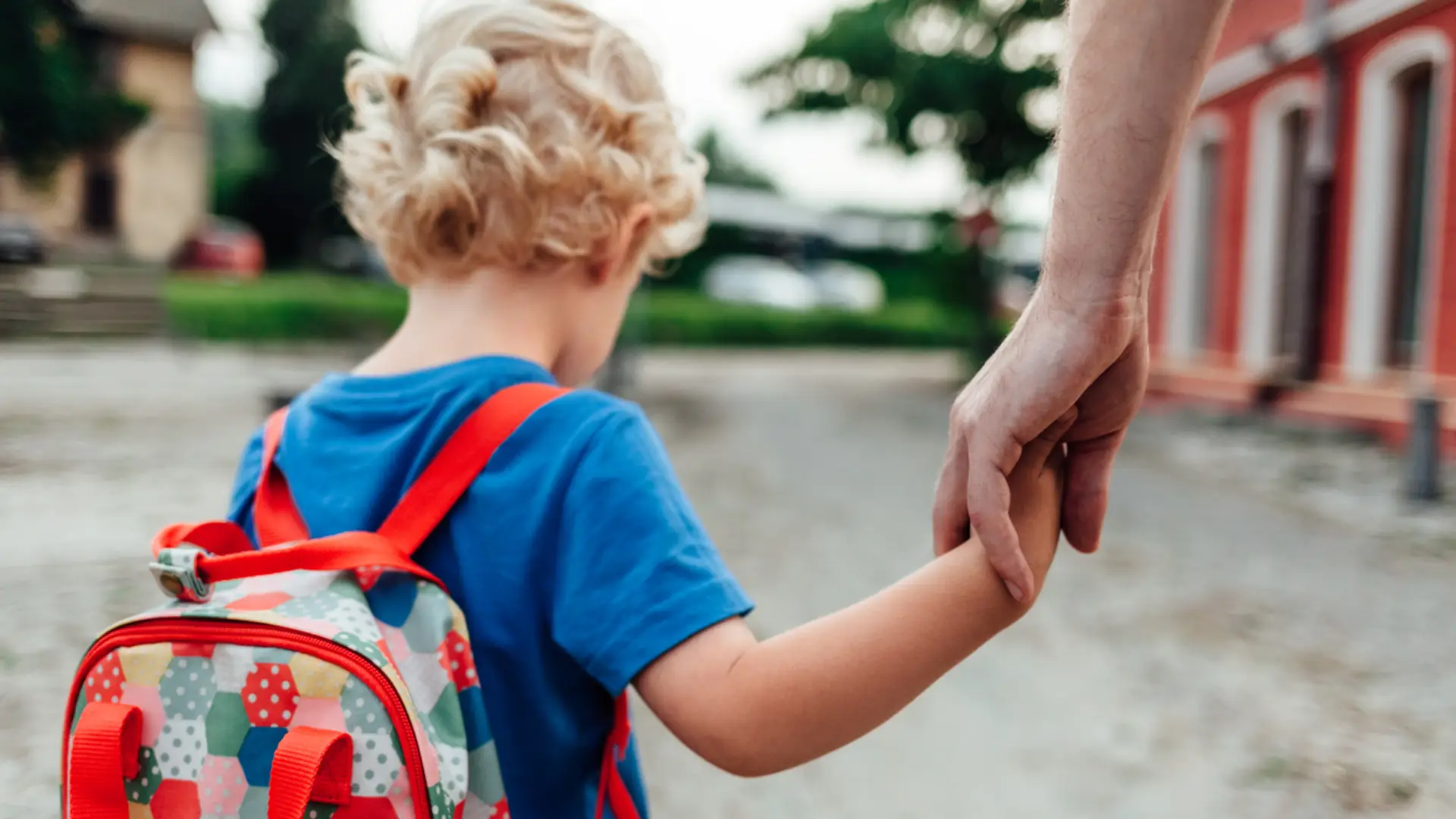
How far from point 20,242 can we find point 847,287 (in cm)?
3496

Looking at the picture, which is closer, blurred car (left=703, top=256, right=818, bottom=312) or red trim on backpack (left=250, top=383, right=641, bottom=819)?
red trim on backpack (left=250, top=383, right=641, bottom=819)

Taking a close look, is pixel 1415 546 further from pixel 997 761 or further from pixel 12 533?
pixel 12 533

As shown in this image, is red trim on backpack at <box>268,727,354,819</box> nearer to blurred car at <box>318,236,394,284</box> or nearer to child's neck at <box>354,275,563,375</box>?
child's neck at <box>354,275,563,375</box>

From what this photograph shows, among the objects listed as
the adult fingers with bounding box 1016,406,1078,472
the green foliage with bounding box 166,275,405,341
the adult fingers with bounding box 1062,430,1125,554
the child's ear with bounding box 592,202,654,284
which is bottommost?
the green foliage with bounding box 166,275,405,341

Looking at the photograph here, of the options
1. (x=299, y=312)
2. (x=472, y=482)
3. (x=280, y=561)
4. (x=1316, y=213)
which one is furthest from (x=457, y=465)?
(x=299, y=312)

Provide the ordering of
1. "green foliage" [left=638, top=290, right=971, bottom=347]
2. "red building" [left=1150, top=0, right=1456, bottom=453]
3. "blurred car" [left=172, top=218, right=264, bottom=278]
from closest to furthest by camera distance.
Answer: "blurred car" [left=172, top=218, right=264, bottom=278]
"red building" [left=1150, top=0, right=1456, bottom=453]
"green foliage" [left=638, top=290, right=971, bottom=347]

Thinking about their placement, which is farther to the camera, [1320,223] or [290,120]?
[1320,223]

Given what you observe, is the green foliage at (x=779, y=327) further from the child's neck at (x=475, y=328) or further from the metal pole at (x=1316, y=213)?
the child's neck at (x=475, y=328)

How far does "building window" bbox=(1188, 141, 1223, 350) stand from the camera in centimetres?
1341

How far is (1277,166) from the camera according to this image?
12086 millimetres

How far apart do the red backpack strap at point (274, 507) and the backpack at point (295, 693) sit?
10 centimetres

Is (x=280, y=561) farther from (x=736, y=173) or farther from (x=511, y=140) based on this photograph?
(x=736, y=173)

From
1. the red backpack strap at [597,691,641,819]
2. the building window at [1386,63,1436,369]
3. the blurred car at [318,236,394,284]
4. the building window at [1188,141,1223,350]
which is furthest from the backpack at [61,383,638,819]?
the building window at [1188,141,1223,350]

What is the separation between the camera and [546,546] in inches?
40.9
